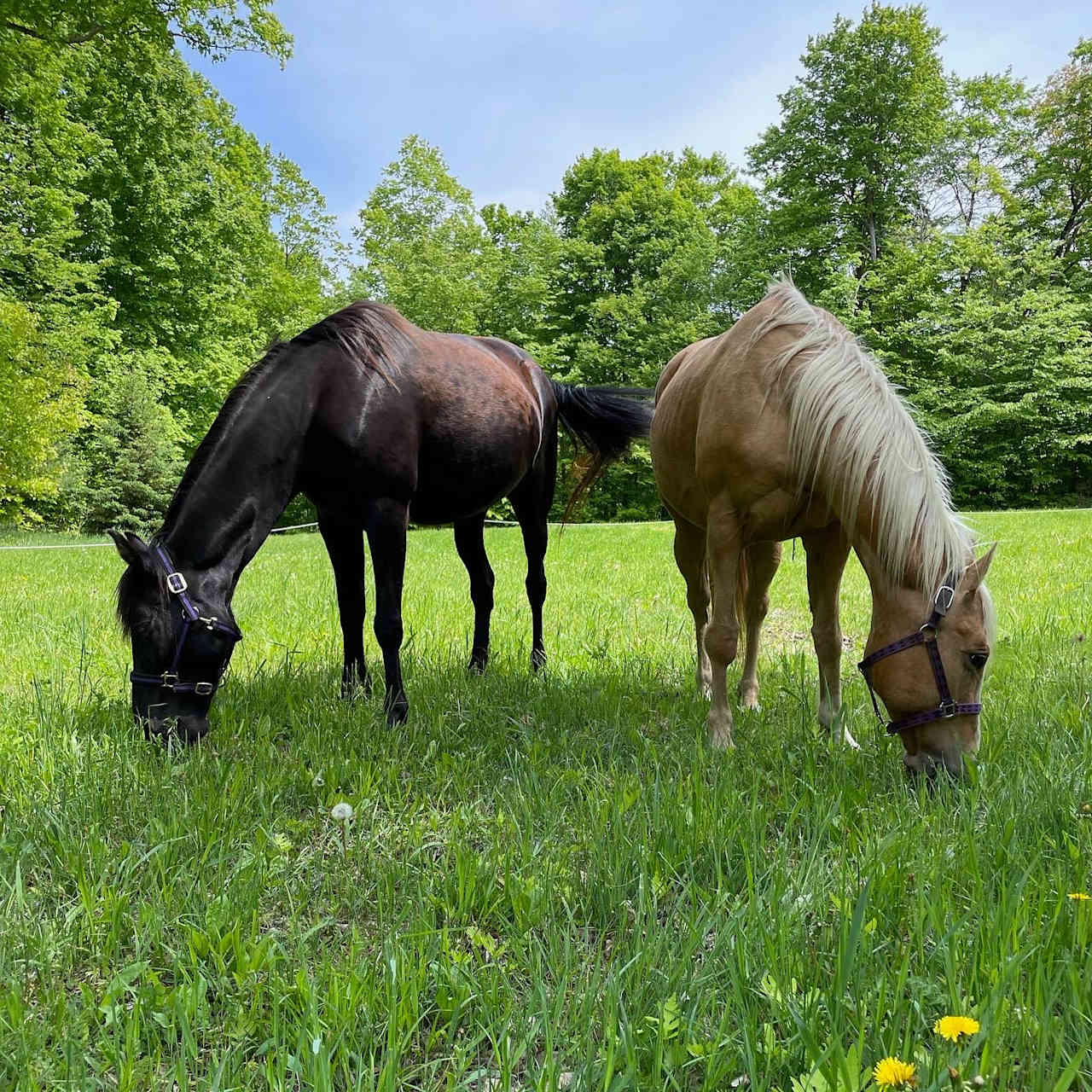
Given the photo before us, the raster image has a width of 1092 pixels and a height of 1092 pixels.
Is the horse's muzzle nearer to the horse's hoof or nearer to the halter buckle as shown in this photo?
the horse's hoof

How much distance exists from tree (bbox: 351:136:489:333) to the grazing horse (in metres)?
23.6

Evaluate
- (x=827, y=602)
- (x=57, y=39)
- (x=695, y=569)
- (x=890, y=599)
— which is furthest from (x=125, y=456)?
(x=890, y=599)

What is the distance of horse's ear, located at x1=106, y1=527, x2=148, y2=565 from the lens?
289 centimetres

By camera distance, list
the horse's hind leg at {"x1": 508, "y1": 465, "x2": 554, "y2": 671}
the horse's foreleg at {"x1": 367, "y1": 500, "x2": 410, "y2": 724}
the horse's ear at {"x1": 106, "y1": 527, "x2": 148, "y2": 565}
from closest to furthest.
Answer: the horse's ear at {"x1": 106, "y1": 527, "x2": 148, "y2": 565} < the horse's foreleg at {"x1": 367, "y1": 500, "x2": 410, "y2": 724} < the horse's hind leg at {"x1": 508, "y1": 465, "x2": 554, "y2": 671}

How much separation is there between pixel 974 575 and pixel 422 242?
96.6 ft

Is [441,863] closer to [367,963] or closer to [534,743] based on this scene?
[367,963]

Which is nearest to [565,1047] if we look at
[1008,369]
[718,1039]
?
[718,1039]

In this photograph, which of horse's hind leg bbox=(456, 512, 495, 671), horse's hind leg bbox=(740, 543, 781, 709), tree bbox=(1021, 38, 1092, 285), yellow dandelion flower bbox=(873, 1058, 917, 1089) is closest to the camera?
yellow dandelion flower bbox=(873, 1058, 917, 1089)

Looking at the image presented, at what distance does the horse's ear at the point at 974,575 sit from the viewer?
238 cm

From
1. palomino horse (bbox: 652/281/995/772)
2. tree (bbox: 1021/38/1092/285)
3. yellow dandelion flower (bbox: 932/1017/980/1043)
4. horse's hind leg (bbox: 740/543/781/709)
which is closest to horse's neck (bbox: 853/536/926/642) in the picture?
palomino horse (bbox: 652/281/995/772)

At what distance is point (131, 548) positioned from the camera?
2.90m

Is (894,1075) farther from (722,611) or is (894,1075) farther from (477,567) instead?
(477,567)

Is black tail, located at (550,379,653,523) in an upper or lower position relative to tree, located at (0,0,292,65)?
lower

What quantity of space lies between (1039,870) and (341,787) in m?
2.21
